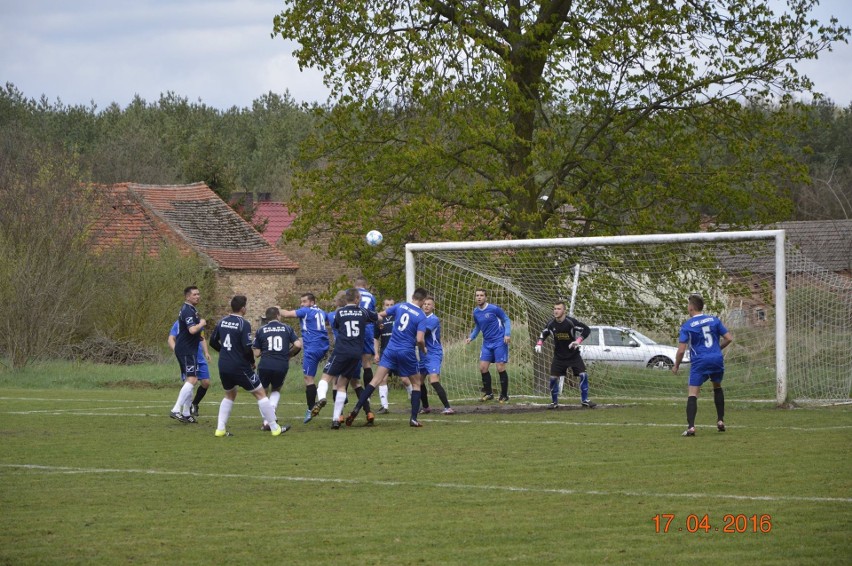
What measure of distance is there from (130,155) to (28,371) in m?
37.5

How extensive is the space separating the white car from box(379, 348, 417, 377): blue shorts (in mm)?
7248

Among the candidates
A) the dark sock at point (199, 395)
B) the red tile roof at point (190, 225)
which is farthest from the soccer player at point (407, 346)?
the red tile roof at point (190, 225)

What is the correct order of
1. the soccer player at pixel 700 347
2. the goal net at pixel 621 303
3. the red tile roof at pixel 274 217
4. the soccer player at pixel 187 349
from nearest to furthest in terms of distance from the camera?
the soccer player at pixel 700 347, the soccer player at pixel 187 349, the goal net at pixel 621 303, the red tile roof at pixel 274 217

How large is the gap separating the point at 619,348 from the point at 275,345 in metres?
9.94

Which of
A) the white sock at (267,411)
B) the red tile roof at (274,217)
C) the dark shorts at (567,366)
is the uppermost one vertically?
the red tile roof at (274,217)

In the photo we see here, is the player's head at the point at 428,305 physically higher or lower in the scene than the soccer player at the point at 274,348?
higher

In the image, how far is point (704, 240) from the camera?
18.8 m

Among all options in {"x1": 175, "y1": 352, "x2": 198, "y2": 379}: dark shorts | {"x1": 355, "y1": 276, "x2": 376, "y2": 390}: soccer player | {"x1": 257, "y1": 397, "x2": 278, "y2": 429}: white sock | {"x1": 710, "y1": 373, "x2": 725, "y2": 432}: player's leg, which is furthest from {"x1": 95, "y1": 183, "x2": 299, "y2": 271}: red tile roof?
{"x1": 710, "y1": 373, "x2": 725, "y2": 432}: player's leg

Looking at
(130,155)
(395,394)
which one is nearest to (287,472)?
(395,394)

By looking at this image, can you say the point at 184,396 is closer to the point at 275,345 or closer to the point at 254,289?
the point at 275,345

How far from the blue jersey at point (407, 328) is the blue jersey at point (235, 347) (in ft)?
7.70

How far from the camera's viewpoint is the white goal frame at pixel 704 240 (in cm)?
1769

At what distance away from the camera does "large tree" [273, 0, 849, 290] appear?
23.9 m

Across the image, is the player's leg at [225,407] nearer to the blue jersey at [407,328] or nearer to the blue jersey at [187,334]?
the blue jersey at [187,334]
